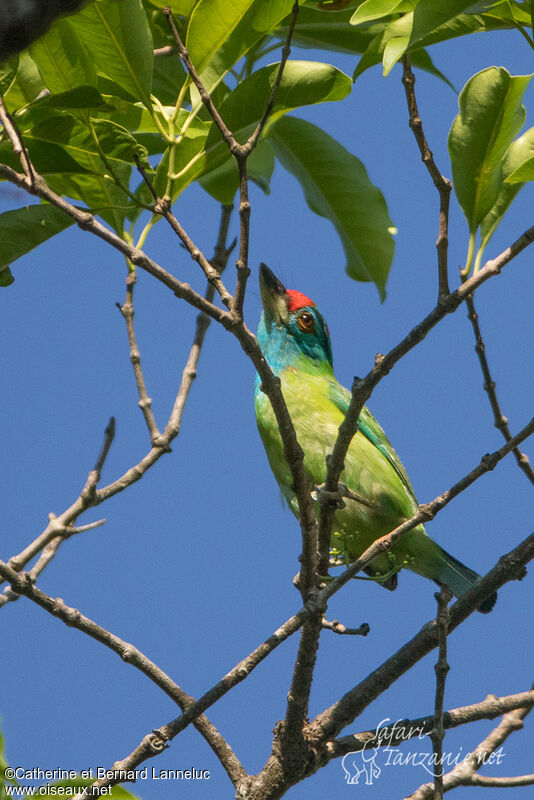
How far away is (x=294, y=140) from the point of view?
334 cm

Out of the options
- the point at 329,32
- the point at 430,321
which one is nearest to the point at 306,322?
the point at 329,32

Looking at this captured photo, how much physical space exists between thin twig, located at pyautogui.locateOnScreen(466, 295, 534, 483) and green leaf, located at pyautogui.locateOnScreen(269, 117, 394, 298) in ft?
1.92

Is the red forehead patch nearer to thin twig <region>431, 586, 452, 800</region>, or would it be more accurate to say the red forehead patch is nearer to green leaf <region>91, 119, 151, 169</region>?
green leaf <region>91, 119, 151, 169</region>

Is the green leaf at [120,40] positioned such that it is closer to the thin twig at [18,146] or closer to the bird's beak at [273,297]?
the thin twig at [18,146]

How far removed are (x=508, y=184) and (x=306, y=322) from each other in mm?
2215

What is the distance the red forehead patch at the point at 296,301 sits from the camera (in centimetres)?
468

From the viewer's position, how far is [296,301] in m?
4.70

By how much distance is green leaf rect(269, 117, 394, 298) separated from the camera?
3.17 meters

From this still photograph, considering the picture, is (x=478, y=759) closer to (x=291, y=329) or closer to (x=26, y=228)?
(x=26, y=228)

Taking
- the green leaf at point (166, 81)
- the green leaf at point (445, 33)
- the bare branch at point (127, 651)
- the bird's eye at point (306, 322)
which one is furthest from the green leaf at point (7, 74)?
the bird's eye at point (306, 322)

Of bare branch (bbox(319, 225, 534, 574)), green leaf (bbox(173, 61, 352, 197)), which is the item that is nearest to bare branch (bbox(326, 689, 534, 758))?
bare branch (bbox(319, 225, 534, 574))

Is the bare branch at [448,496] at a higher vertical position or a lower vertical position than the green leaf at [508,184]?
lower

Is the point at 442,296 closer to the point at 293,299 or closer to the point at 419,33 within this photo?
the point at 419,33

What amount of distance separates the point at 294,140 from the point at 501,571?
1.79 metres
